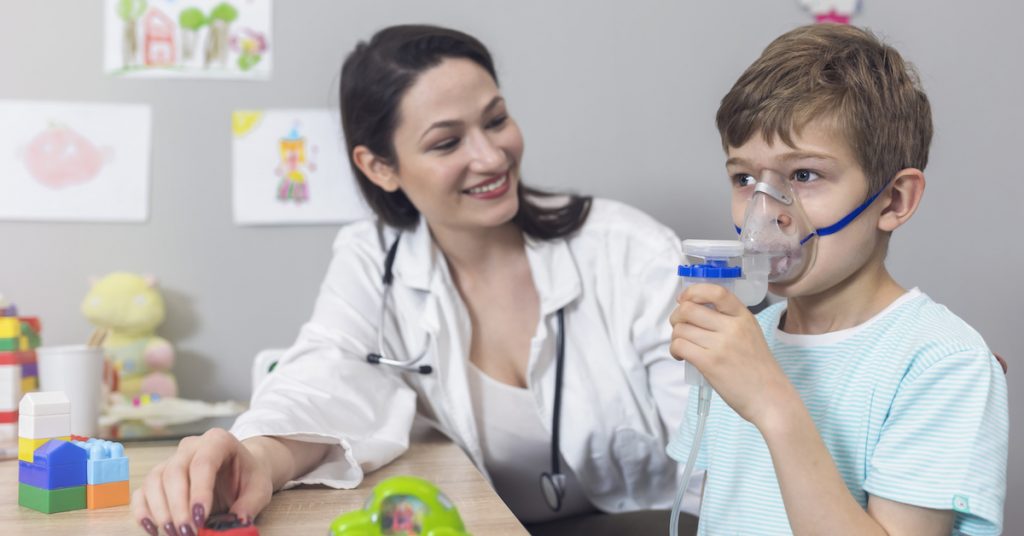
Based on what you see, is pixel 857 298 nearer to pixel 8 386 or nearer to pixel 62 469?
pixel 62 469

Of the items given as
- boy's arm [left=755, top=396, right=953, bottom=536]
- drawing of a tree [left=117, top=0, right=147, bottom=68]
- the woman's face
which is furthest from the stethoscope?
drawing of a tree [left=117, top=0, right=147, bottom=68]

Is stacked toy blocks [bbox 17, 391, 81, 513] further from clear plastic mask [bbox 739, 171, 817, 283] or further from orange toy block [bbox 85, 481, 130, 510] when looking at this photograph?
clear plastic mask [bbox 739, 171, 817, 283]

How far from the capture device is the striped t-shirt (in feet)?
2.79

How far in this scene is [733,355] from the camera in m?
0.88

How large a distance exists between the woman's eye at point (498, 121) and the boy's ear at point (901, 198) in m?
0.79

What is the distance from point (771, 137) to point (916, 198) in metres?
0.16

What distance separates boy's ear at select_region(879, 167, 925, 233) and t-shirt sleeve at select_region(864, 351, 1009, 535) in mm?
161

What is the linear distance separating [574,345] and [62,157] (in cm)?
110

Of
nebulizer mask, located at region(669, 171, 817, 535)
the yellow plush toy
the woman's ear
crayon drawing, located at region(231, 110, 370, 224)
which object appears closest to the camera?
nebulizer mask, located at region(669, 171, 817, 535)

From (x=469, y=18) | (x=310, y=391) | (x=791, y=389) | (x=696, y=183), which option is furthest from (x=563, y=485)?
(x=469, y=18)

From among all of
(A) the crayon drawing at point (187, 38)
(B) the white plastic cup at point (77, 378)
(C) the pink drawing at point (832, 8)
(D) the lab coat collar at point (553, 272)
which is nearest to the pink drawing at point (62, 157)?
(A) the crayon drawing at point (187, 38)

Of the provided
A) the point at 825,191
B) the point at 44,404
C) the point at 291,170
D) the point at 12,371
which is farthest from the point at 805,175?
the point at 291,170

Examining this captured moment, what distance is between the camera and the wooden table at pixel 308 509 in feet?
3.14

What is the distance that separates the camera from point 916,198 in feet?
3.21
